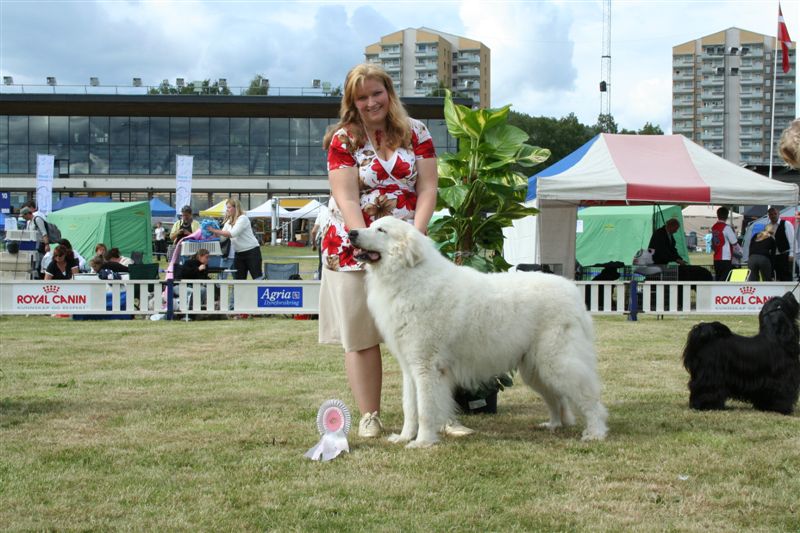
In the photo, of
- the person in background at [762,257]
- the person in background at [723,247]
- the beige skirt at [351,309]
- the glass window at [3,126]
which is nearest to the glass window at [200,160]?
the glass window at [3,126]

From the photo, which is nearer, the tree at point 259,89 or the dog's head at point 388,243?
the dog's head at point 388,243

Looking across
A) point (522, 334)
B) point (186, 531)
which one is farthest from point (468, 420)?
point (186, 531)

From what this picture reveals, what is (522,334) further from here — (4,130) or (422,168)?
(4,130)

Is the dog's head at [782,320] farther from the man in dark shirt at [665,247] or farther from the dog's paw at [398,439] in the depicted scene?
the man in dark shirt at [665,247]

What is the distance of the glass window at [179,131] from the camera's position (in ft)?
174

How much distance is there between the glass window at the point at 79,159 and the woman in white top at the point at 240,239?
143 feet

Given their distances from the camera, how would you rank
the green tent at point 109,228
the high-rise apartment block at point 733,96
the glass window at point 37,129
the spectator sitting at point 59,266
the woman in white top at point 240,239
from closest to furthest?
1. the woman in white top at point 240,239
2. the spectator sitting at point 59,266
3. the green tent at point 109,228
4. the glass window at point 37,129
5. the high-rise apartment block at point 733,96

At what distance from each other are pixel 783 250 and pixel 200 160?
4348 centimetres

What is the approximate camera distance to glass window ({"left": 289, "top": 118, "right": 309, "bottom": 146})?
176ft

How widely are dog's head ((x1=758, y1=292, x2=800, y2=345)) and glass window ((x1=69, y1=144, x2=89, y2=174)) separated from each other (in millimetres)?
53216

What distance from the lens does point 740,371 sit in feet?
18.4

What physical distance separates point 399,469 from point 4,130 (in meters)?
55.7

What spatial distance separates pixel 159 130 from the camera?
5350 centimetres

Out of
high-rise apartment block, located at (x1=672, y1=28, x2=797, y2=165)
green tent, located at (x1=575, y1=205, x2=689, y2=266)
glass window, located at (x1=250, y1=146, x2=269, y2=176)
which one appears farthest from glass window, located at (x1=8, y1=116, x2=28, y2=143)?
high-rise apartment block, located at (x1=672, y1=28, x2=797, y2=165)
